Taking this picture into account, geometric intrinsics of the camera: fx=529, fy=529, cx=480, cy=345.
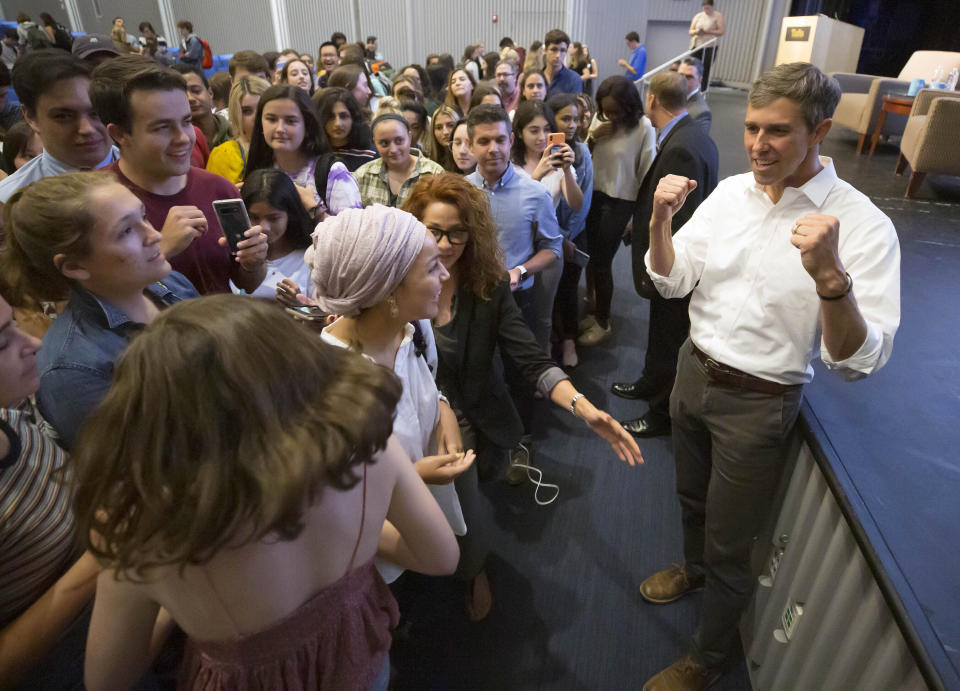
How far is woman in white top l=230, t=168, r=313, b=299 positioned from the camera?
78.5 inches

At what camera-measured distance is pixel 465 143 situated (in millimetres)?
2826

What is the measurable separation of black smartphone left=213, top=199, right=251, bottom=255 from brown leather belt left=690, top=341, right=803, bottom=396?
1.47 m

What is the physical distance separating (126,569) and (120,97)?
66.0 inches

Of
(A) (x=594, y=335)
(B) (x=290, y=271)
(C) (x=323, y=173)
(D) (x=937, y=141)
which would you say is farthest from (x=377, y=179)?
(D) (x=937, y=141)

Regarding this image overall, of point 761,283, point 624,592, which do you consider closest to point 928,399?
point 761,283

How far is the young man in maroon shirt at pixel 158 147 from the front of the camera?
5.52ft

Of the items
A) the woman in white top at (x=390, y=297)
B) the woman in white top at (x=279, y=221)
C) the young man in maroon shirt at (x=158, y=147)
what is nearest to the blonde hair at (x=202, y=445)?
the woman in white top at (x=390, y=297)

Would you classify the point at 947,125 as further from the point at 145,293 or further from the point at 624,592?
the point at 145,293

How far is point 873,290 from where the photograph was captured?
1.17 m

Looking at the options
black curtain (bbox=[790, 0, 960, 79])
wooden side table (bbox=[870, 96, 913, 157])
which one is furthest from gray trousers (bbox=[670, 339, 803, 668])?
black curtain (bbox=[790, 0, 960, 79])

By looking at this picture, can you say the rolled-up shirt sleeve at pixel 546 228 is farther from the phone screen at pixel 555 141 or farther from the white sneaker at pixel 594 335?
the white sneaker at pixel 594 335

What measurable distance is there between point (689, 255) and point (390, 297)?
0.87 meters

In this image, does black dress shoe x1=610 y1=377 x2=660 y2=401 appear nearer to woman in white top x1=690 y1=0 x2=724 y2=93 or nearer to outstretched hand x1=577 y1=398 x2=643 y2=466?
outstretched hand x1=577 y1=398 x2=643 y2=466

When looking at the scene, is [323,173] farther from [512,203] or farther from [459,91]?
[459,91]
